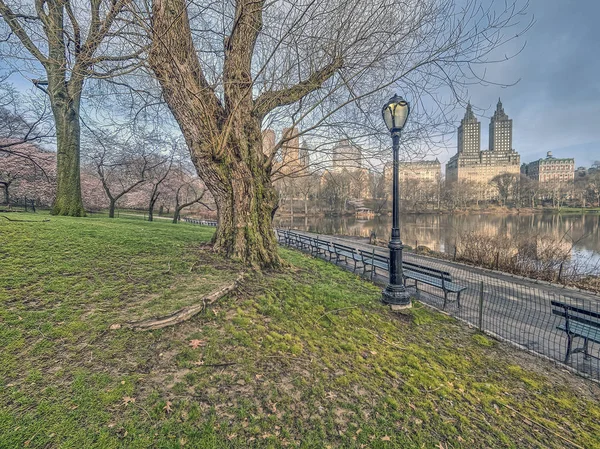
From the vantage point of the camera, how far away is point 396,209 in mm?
5348

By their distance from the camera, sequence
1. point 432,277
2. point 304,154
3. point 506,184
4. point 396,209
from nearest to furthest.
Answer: point 396,209 < point 304,154 < point 432,277 < point 506,184

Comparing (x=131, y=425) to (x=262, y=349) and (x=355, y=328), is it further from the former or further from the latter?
(x=355, y=328)

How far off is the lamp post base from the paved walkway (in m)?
1.21

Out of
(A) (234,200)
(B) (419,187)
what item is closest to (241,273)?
(A) (234,200)

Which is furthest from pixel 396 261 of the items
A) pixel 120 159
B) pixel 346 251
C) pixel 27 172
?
pixel 27 172

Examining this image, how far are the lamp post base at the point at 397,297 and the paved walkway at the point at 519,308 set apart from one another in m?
1.21

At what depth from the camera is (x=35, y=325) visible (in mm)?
2660

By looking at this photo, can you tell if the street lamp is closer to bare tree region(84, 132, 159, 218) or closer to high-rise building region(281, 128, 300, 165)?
high-rise building region(281, 128, 300, 165)

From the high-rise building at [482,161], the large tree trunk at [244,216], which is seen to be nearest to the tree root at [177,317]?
the large tree trunk at [244,216]

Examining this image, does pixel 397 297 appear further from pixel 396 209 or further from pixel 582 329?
pixel 582 329

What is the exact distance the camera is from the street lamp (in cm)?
502

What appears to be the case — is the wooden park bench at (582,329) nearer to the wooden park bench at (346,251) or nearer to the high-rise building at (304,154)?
the wooden park bench at (346,251)

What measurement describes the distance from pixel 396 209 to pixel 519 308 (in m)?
4.26

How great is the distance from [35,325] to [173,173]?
22.1 m
